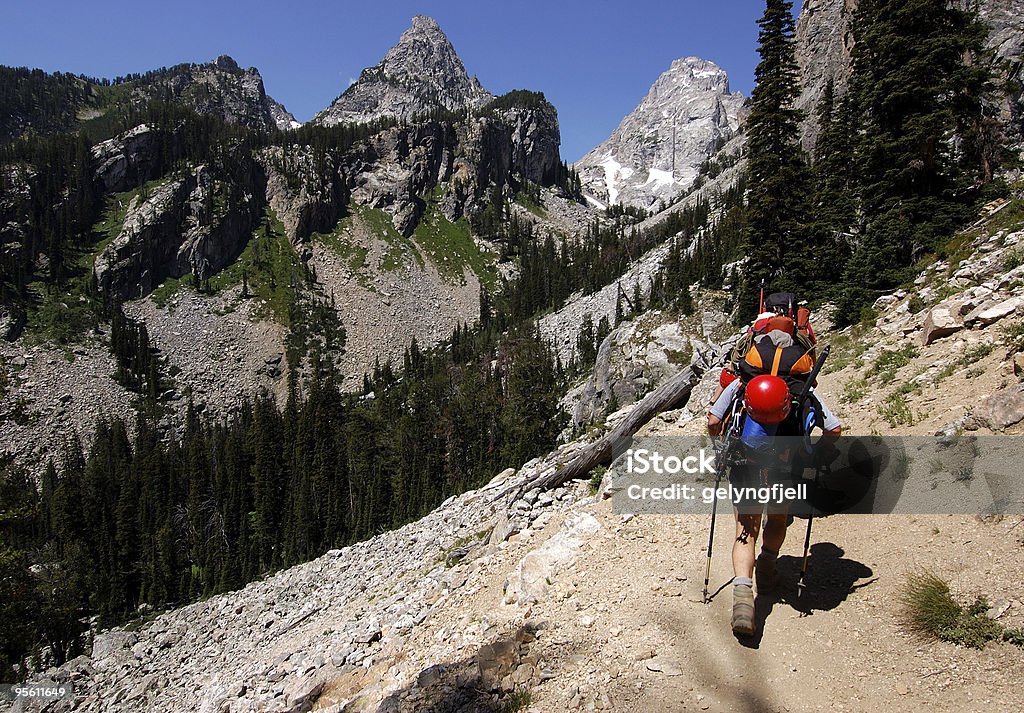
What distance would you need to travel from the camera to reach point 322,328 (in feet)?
414

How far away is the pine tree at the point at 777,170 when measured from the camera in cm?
2248

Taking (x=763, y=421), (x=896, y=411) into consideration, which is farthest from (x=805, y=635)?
(x=896, y=411)

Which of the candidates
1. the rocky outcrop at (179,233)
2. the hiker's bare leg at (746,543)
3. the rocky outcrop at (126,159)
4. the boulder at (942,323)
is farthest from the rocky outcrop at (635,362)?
the rocky outcrop at (126,159)

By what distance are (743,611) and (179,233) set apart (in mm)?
162594

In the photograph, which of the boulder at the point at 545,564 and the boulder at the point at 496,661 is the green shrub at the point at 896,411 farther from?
the boulder at the point at 496,661

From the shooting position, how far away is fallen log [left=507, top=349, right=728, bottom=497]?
12273 mm

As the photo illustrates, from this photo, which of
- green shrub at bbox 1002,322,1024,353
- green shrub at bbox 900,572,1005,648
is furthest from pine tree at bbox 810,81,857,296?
green shrub at bbox 900,572,1005,648

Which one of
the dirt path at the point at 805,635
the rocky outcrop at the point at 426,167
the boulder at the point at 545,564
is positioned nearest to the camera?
the dirt path at the point at 805,635

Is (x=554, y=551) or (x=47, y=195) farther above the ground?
(x=47, y=195)

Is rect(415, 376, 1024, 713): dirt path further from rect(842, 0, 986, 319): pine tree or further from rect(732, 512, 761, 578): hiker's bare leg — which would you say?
rect(842, 0, 986, 319): pine tree

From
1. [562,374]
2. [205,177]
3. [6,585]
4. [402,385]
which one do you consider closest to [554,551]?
[6,585]

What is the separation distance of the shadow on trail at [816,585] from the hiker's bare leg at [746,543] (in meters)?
0.56

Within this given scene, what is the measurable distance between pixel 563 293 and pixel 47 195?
136 metres

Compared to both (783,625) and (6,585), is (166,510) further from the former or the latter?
(783,625)
